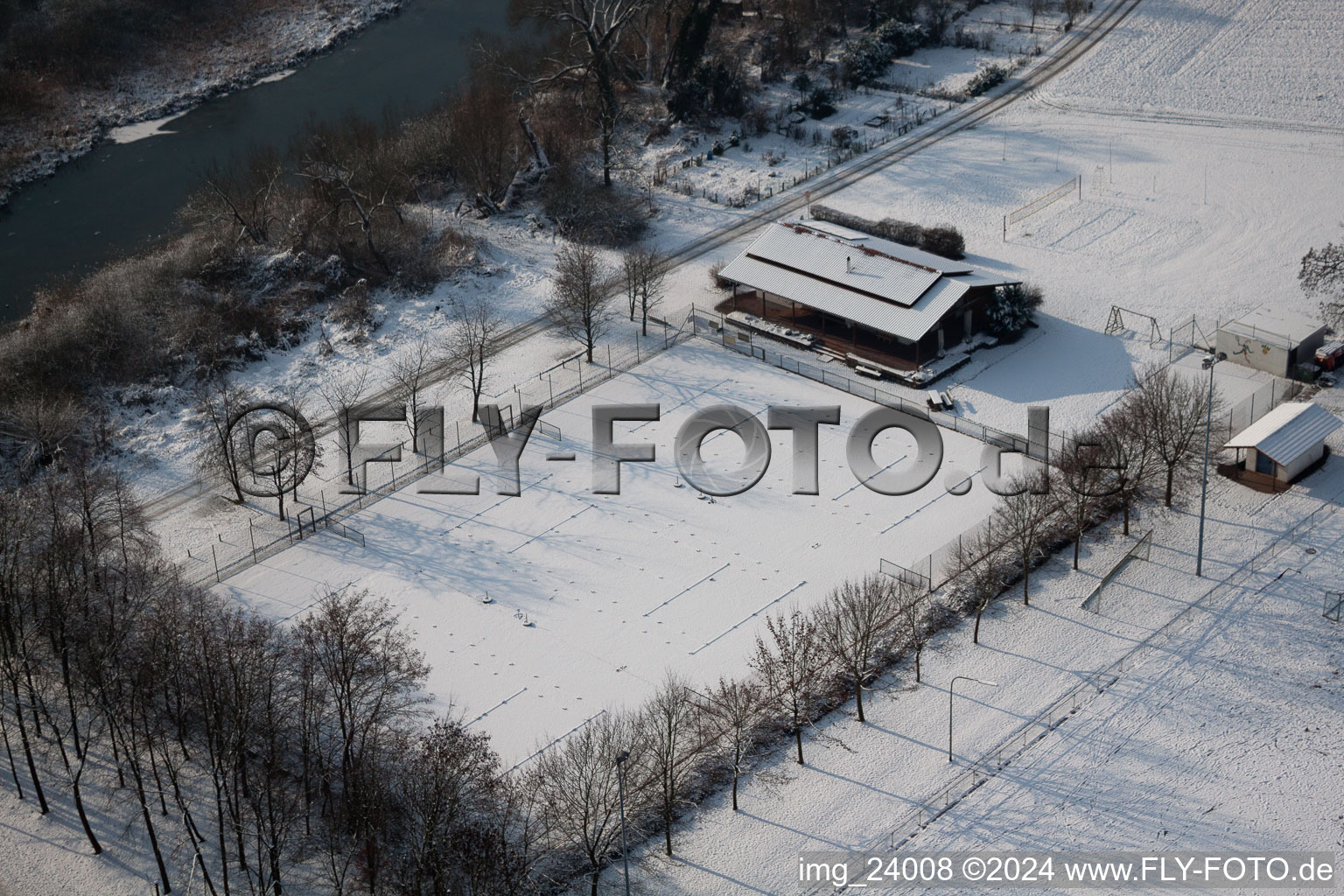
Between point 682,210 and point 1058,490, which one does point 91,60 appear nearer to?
point 682,210

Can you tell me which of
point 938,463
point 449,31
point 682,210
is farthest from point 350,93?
point 938,463

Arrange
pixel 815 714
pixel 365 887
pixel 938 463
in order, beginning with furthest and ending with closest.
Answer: pixel 938 463, pixel 815 714, pixel 365 887

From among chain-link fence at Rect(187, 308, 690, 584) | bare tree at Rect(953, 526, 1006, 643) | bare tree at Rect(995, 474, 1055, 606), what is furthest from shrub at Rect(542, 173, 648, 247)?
bare tree at Rect(953, 526, 1006, 643)

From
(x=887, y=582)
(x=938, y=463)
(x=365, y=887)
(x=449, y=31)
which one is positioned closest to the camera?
(x=365, y=887)

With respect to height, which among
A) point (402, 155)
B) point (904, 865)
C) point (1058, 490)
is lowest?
point (904, 865)

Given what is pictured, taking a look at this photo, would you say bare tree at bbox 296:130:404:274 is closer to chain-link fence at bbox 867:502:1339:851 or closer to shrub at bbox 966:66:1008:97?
shrub at bbox 966:66:1008:97

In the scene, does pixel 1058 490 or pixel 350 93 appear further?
pixel 350 93
